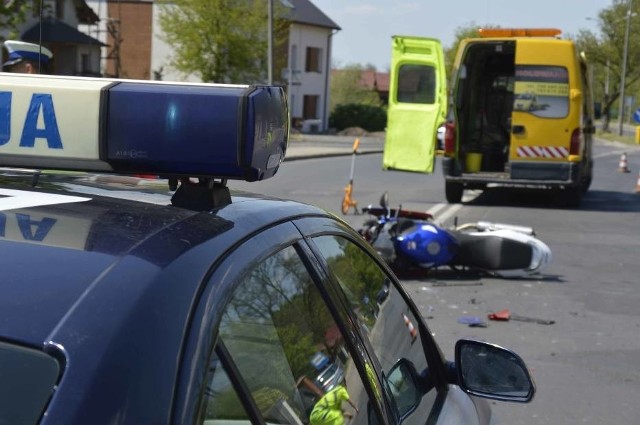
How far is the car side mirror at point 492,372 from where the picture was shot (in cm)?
296

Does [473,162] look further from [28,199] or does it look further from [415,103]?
[28,199]

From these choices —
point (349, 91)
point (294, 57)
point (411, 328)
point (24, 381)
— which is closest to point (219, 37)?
point (294, 57)

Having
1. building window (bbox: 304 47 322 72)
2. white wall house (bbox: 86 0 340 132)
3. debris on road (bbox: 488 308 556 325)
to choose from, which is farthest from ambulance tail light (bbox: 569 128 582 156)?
building window (bbox: 304 47 322 72)

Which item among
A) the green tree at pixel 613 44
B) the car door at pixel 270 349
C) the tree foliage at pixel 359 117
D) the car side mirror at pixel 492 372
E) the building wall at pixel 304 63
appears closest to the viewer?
the car door at pixel 270 349

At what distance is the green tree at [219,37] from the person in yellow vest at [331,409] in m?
45.8

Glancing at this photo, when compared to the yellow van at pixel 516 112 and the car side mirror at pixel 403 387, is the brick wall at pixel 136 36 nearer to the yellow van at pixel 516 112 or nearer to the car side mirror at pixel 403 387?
the yellow van at pixel 516 112

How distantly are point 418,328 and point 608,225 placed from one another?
42.3 ft

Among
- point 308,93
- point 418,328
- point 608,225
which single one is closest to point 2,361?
point 418,328

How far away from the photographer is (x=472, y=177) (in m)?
18.2

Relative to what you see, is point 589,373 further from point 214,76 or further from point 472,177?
point 214,76

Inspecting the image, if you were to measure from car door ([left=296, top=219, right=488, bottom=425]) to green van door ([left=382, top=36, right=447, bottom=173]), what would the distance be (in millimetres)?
14411

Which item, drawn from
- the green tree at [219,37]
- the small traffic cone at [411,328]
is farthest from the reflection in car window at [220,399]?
the green tree at [219,37]

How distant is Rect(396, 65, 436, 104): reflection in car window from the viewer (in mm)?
17500

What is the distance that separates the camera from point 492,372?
3.01 meters
